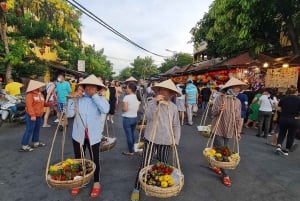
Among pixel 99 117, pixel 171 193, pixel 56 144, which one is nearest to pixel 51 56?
pixel 56 144

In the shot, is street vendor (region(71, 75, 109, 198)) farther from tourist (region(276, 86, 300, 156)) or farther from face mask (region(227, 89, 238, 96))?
tourist (region(276, 86, 300, 156))

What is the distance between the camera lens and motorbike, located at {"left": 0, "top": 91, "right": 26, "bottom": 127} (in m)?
7.89

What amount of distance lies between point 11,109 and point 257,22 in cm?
1024

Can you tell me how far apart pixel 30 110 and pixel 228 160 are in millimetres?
4347

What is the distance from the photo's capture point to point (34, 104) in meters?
5.44

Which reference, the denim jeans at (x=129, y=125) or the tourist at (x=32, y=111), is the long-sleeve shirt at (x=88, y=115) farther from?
the tourist at (x=32, y=111)

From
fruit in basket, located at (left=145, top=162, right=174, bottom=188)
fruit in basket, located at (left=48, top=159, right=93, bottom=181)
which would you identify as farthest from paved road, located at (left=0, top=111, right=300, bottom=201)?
fruit in basket, located at (left=145, top=162, right=174, bottom=188)

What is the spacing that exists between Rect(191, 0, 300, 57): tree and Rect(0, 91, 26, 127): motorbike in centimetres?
894

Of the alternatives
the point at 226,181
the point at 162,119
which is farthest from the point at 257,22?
the point at 162,119

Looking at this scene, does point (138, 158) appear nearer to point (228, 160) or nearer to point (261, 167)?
point (228, 160)

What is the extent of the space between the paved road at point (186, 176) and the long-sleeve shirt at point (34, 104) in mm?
929

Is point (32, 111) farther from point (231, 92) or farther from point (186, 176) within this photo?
point (231, 92)

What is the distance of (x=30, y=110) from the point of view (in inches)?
209

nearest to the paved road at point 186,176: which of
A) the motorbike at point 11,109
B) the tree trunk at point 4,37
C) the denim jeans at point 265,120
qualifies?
the denim jeans at point 265,120
